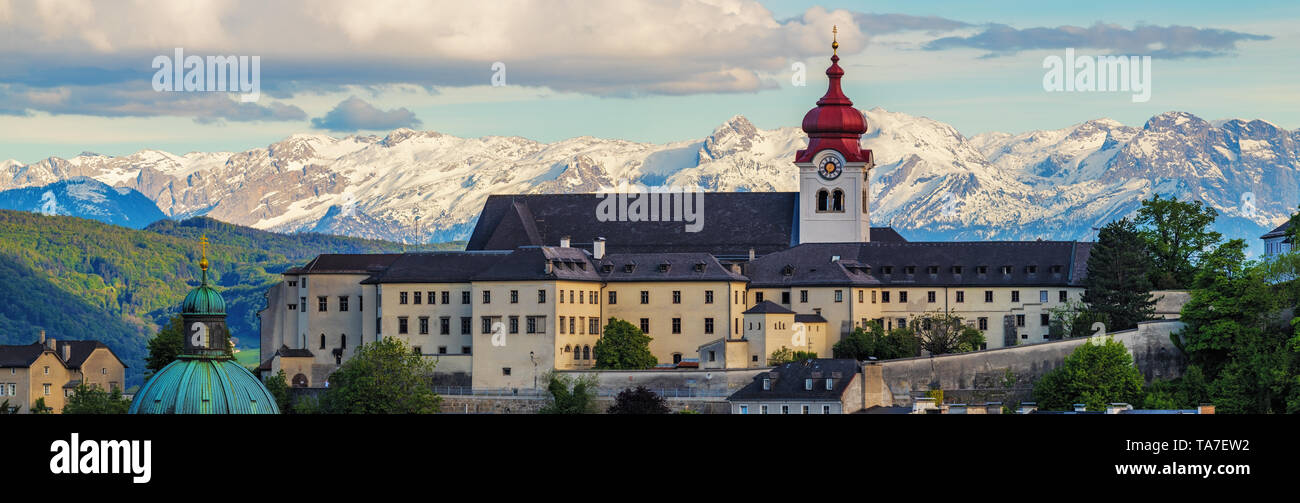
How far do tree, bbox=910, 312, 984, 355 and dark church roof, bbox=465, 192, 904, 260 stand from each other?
50.2 feet

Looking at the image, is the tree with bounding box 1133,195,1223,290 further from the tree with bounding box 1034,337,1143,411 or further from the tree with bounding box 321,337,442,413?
the tree with bounding box 321,337,442,413

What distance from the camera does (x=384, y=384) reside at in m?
102

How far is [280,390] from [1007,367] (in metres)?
38.0

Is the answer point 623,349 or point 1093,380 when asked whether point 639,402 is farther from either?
point 1093,380

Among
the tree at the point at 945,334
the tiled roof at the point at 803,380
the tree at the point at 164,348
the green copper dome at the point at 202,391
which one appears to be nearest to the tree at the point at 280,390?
the tree at the point at 164,348

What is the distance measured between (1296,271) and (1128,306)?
30.6 feet

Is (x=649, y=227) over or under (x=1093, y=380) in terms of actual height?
over

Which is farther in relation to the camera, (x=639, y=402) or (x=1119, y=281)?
(x=1119, y=281)

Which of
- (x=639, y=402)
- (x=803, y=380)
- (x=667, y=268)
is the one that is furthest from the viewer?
(x=667, y=268)

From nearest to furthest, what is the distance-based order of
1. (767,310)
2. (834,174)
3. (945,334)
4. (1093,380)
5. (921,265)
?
(1093,380) < (767,310) < (945,334) < (921,265) < (834,174)

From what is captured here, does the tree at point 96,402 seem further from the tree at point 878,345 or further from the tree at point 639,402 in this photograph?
the tree at point 878,345

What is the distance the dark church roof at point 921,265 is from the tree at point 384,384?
20492mm

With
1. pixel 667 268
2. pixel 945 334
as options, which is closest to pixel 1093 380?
pixel 945 334
